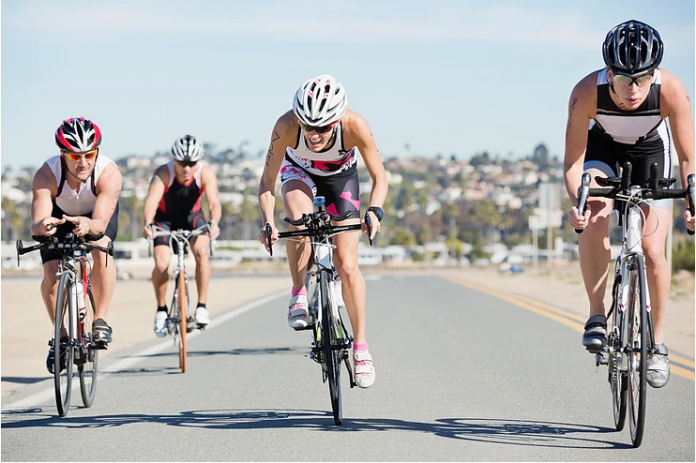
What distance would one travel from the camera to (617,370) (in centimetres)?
699

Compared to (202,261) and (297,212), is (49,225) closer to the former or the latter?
(297,212)

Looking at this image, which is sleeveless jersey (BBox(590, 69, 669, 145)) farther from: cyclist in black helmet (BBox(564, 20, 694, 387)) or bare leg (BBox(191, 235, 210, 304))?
bare leg (BBox(191, 235, 210, 304))

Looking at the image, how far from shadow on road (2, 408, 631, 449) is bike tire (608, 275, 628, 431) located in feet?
0.74

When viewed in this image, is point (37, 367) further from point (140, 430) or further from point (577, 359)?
point (577, 359)

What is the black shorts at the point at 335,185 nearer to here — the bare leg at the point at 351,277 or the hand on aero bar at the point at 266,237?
the bare leg at the point at 351,277

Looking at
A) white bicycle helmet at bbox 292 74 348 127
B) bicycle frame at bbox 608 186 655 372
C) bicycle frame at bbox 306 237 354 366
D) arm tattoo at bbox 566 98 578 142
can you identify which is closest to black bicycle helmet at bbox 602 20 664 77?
arm tattoo at bbox 566 98 578 142

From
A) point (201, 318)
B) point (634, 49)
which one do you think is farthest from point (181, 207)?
point (634, 49)

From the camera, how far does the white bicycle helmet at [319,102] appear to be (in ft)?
24.3

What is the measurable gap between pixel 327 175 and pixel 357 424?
1.97m

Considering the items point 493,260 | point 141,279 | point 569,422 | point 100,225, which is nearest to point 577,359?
point 569,422

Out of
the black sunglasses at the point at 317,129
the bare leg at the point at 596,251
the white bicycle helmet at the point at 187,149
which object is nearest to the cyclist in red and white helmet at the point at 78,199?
the black sunglasses at the point at 317,129

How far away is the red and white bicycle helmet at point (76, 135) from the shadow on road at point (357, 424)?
210 centimetres

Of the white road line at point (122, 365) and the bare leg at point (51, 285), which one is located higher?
the bare leg at point (51, 285)

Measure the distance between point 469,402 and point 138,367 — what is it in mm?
4367
